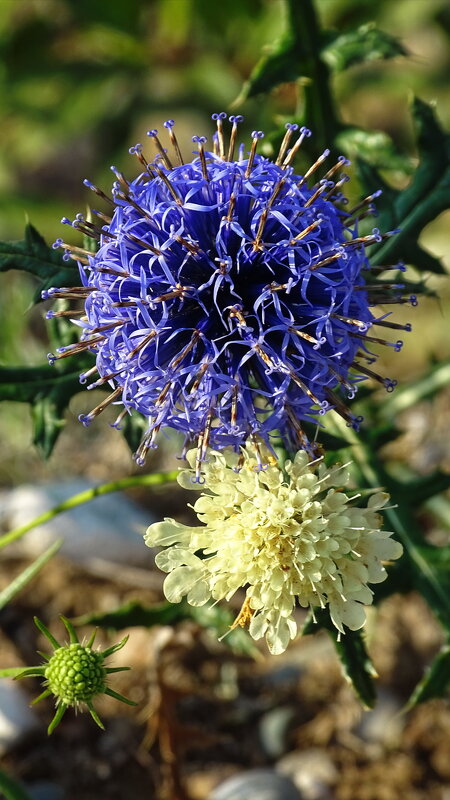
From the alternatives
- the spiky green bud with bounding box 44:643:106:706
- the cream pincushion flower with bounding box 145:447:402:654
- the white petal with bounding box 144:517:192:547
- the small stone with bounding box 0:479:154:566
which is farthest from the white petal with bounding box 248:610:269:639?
the small stone with bounding box 0:479:154:566

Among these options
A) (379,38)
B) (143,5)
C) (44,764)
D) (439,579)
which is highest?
(143,5)

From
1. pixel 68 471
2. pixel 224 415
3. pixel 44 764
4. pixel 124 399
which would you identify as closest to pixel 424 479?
pixel 224 415

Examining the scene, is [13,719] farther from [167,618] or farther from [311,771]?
[311,771]

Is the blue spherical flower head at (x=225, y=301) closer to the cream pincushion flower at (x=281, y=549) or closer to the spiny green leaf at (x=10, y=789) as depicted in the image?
the cream pincushion flower at (x=281, y=549)

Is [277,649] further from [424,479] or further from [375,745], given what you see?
[375,745]

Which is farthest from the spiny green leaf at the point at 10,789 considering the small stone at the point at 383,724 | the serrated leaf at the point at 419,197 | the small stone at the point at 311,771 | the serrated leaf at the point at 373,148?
the serrated leaf at the point at 373,148

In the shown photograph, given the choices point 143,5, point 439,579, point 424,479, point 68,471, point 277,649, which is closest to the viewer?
point 277,649
